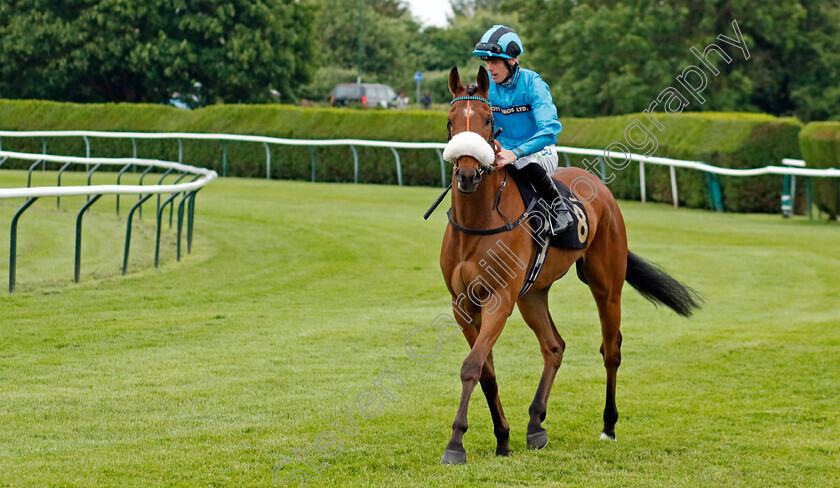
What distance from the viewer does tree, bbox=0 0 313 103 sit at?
32281mm

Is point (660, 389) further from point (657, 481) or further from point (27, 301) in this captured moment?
point (27, 301)

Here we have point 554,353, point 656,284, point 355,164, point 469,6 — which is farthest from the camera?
point 469,6

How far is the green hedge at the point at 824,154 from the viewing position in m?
16.5

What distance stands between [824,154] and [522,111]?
1309 centimetres

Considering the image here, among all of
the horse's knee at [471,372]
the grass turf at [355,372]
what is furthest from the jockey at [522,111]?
the grass turf at [355,372]

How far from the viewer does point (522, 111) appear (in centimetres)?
507

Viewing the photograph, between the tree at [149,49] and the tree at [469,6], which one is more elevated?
the tree at [469,6]

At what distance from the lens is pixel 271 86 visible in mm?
35531

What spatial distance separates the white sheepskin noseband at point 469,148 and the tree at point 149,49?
2973cm

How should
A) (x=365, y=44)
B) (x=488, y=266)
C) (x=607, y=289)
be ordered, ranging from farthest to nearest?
(x=365, y=44) → (x=607, y=289) → (x=488, y=266)

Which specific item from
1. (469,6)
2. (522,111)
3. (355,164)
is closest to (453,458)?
(522,111)

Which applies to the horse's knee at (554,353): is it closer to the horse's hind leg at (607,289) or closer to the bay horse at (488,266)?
the bay horse at (488,266)

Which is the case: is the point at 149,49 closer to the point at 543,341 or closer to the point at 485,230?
the point at 543,341

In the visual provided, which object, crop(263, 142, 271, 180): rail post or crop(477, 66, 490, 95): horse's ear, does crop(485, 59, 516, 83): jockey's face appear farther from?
crop(263, 142, 271, 180): rail post
